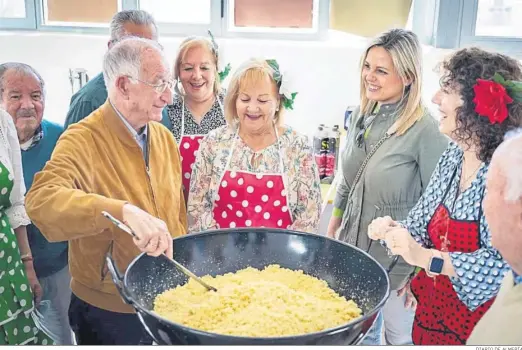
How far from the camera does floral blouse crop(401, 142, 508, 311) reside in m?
0.92

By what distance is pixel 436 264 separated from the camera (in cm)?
96

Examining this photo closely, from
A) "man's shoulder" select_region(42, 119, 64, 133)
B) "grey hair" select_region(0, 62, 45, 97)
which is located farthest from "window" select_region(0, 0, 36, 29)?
"man's shoulder" select_region(42, 119, 64, 133)

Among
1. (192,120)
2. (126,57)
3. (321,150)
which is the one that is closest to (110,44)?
(126,57)

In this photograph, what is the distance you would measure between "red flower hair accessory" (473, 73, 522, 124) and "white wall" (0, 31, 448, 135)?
0.17 metres

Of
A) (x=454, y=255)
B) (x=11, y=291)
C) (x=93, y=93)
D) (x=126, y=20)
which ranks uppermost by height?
(x=126, y=20)

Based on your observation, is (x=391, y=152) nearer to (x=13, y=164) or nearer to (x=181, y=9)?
(x=181, y=9)

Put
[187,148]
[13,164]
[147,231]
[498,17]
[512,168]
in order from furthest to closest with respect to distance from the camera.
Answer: [187,148] < [498,17] < [13,164] < [147,231] < [512,168]

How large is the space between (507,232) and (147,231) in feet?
1.70

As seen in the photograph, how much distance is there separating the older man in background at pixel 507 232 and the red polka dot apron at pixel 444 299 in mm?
142

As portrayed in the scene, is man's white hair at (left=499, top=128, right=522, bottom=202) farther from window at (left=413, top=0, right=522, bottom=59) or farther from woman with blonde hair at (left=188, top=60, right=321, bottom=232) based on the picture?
woman with blonde hair at (left=188, top=60, right=321, bottom=232)

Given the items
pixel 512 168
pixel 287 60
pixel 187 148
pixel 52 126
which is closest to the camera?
pixel 512 168

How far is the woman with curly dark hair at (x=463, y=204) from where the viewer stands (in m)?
0.91

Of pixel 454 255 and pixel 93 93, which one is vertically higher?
pixel 93 93

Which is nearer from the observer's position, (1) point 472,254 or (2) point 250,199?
(1) point 472,254
